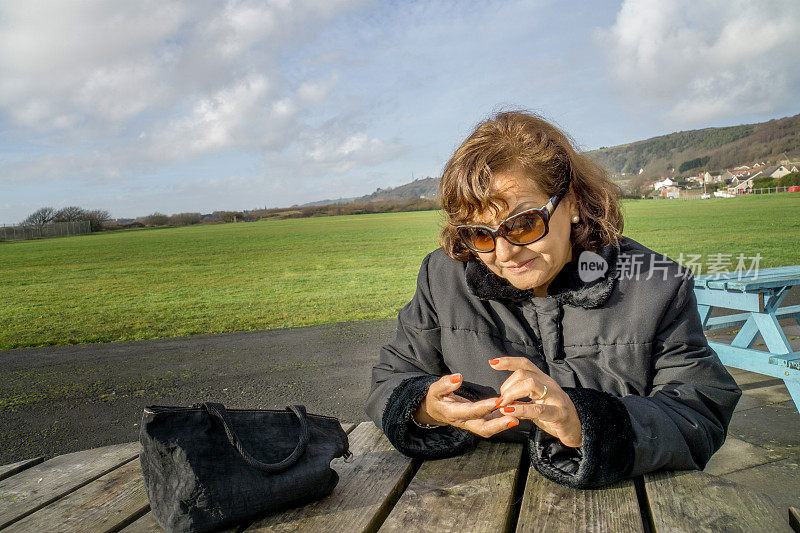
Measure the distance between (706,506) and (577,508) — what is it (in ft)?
1.03

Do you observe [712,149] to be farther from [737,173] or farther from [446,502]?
[446,502]

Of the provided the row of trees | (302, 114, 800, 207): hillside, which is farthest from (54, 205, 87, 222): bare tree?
(302, 114, 800, 207): hillside

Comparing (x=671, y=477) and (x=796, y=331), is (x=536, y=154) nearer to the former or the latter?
(x=671, y=477)

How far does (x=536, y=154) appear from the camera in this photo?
1922mm

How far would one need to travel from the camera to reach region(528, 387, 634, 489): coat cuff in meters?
1.51

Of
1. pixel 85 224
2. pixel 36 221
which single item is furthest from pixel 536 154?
pixel 36 221

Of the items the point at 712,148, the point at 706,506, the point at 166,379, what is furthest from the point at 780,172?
the point at 706,506

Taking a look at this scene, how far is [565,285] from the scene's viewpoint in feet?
6.31

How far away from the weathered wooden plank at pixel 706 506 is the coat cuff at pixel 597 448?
0.11 metres

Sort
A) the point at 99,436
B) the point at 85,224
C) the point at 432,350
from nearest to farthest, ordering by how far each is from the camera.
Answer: the point at 432,350 < the point at 99,436 < the point at 85,224

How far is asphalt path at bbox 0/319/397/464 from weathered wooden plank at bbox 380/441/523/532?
3.04m

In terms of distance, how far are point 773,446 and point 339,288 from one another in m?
10.7

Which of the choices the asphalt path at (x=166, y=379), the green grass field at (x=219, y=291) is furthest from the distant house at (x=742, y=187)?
the asphalt path at (x=166, y=379)

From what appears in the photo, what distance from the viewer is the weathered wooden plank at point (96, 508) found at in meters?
1.47
